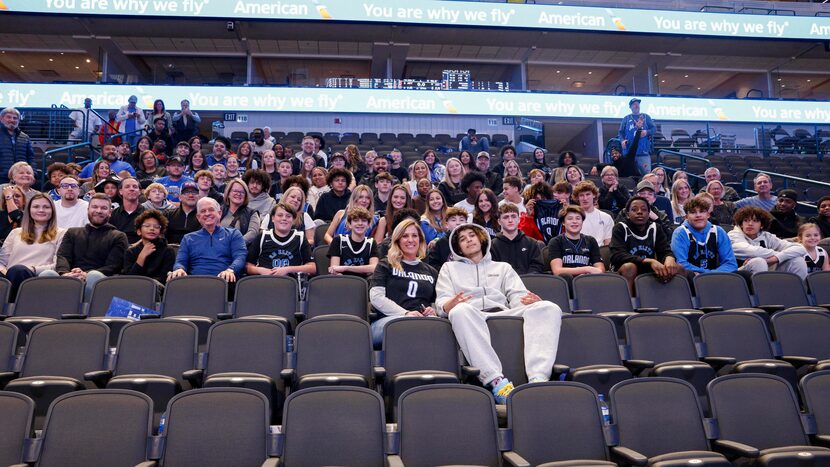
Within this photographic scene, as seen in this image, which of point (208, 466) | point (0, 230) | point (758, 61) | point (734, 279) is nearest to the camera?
point (208, 466)

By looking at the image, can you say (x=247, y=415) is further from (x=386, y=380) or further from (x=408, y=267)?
(x=408, y=267)

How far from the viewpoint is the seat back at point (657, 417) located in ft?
9.53

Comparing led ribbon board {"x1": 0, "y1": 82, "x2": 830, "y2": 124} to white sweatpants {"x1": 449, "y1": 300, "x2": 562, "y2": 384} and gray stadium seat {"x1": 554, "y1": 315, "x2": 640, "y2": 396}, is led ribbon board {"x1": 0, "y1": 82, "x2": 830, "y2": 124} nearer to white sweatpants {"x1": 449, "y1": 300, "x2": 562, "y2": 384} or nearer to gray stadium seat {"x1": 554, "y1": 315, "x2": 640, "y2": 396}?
gray stadium seat {"x1": 554, "y1": 315, "x2": 640, "y2": 396}

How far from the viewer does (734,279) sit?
15.5 ft

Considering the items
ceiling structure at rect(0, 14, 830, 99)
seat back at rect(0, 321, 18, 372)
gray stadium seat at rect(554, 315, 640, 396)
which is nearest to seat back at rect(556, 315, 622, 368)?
gray stadium seat at rect(554, 315, 640, 396)

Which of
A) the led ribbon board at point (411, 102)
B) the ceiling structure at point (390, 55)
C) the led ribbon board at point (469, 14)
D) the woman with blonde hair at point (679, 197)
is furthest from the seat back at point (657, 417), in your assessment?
the ceiling structure at point (390, 55)

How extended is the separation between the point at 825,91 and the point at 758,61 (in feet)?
13.2

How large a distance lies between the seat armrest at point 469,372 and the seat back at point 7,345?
2397mm

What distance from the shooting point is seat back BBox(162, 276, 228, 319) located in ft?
13.5

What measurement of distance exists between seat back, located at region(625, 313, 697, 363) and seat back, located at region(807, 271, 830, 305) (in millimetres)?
1685

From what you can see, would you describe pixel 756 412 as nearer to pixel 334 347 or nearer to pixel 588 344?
pixel 588 344

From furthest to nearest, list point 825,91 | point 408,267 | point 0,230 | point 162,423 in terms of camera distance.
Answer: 1. point 825,91
2. point 0,230
3. point 408,267
4. point 162,423

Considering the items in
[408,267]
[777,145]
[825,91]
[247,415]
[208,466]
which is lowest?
[208,466]

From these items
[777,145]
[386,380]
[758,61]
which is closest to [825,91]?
[758,61]
